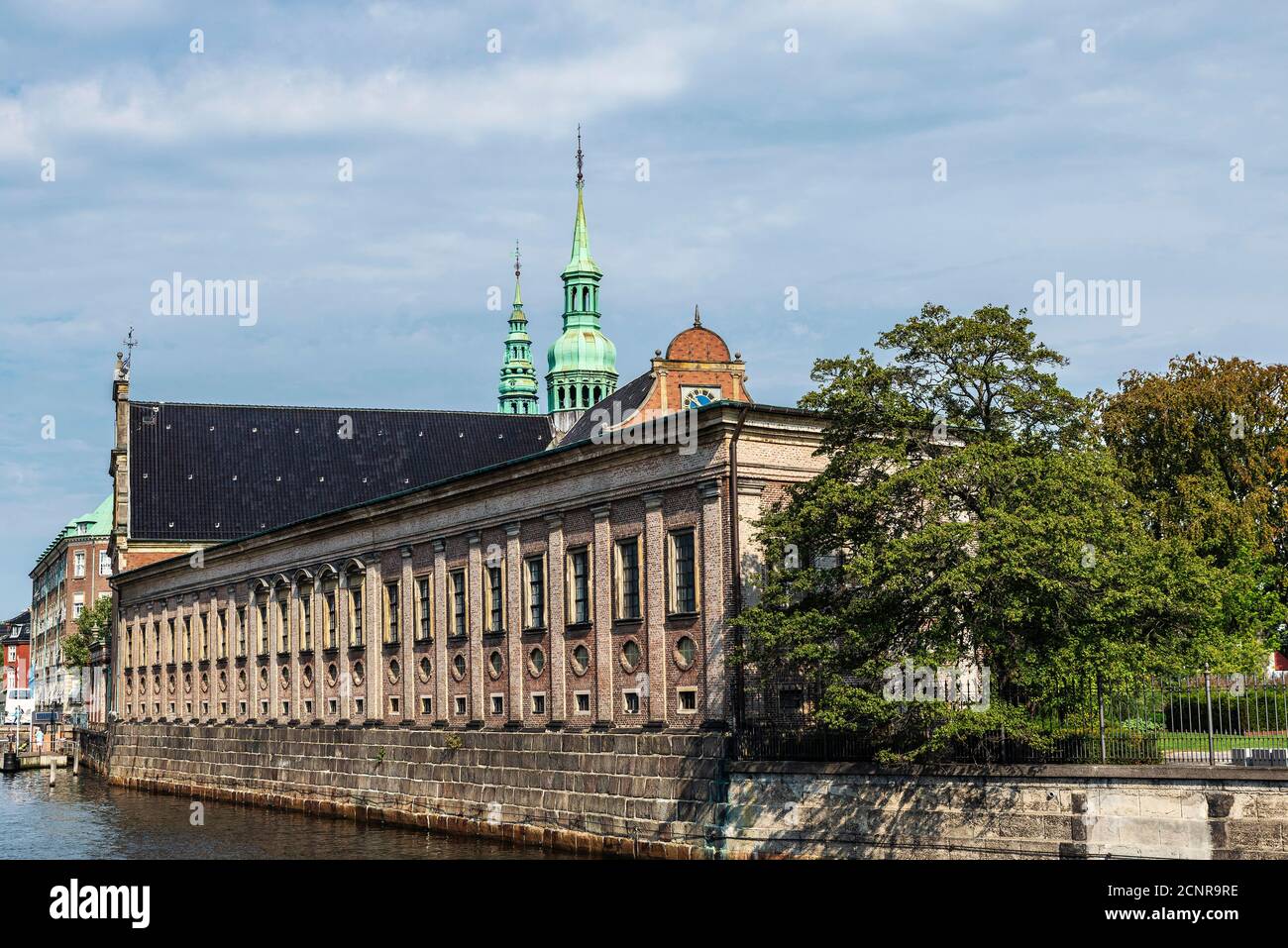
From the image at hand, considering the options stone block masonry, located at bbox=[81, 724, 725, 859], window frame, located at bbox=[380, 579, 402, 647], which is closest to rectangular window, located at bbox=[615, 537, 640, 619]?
stone block masonry, located at bbox=[81, 724, 725, 859]

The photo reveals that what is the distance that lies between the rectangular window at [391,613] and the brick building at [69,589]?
82.1 metres

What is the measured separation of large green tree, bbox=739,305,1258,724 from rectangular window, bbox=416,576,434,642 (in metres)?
19.4

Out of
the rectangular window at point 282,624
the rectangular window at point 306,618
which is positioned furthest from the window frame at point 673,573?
the rectangular window at point 282,624

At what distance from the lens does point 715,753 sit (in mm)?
37094

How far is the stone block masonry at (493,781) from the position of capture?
38.1m

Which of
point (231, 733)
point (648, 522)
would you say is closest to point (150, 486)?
point (231, 733)

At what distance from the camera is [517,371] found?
159m

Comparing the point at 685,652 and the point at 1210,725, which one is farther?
the point at 685,652

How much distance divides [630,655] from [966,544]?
493 inches

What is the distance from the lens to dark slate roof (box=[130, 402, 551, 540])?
93562 millimetres

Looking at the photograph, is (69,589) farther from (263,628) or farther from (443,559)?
(443,559)

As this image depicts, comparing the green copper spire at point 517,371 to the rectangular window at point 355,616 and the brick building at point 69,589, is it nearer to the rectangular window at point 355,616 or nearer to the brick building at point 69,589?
the brick building at point 69,589

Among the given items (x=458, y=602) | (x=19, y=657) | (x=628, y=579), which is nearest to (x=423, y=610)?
(x=458, y=602)
